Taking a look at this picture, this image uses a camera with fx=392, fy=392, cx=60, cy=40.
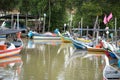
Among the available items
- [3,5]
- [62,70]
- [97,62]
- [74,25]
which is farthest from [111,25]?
[62,70]

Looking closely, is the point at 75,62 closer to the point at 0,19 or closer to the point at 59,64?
the point at 59,64

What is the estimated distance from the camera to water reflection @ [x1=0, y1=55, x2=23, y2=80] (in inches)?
Answer: 728

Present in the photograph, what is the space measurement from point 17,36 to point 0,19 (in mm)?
28404

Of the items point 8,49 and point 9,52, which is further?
point 9,52

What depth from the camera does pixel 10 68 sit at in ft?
71.8

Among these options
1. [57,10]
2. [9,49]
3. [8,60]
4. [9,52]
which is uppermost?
[57,10]

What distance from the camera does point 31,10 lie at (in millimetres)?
56812

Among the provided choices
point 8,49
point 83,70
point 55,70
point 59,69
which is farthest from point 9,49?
point 83,70

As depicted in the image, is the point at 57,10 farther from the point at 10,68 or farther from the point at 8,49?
the point at 10,68

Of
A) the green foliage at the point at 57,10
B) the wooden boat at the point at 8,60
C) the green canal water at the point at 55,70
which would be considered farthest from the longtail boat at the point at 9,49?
the green foliage at the point at 57,10

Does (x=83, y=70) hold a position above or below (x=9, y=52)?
below

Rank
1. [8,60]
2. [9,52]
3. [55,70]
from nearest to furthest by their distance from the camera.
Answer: [55,70] < [8,60] < [9,52]

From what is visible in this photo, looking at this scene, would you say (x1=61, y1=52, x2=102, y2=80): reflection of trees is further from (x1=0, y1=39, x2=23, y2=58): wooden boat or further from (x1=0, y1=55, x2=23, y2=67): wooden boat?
(x1=0, y1=39, x2=23, y2=58): wooden boat

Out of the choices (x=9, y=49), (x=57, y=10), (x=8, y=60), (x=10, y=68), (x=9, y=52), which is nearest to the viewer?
(x=10, y=68)
